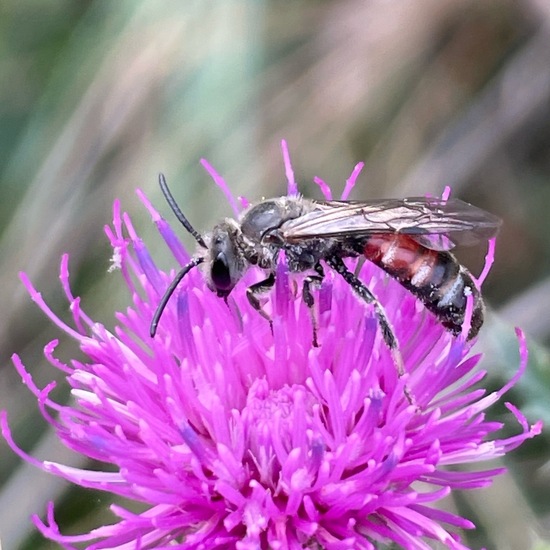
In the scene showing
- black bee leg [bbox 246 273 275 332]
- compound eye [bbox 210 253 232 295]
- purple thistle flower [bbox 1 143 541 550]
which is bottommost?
purple thistle flower [bbox 1 143 541 550]

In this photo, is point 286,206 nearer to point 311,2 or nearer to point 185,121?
point 185,121

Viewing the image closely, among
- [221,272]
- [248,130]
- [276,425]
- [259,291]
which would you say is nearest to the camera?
[276,425]

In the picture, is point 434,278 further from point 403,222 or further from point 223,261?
point 223,261

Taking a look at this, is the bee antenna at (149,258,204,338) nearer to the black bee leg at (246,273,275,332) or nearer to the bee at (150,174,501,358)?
the bee at (150,174,501,358)

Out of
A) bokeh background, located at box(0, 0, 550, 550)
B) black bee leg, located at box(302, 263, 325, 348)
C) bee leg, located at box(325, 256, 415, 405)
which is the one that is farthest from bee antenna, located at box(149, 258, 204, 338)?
bokeh background, located at box(0, 0, 550, 550)

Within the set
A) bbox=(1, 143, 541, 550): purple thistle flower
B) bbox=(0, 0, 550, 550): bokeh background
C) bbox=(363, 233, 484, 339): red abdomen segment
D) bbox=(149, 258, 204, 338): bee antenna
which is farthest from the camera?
bbox=(0, 0, 550, 550): bokeh background

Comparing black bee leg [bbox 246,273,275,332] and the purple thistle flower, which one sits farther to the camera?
black bee leg [bbox 246,273,275,332]

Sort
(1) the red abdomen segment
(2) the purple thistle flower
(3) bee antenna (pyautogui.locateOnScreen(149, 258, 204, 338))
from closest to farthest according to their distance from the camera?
(2) the purple thistle flower
(3) bee antenna (pyautogui.locateOnScreen(149, 258, 204, 338))
(1) the red abdomen segment

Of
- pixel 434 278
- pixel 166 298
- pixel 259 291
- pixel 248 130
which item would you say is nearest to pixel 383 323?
pixel 434 278

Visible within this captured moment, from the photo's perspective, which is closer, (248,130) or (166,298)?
(166,298)
